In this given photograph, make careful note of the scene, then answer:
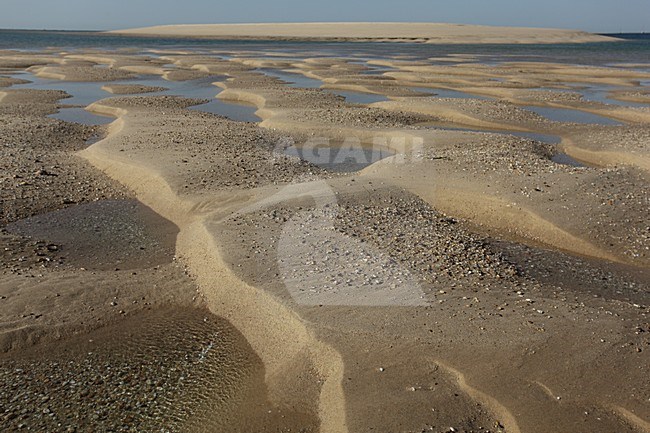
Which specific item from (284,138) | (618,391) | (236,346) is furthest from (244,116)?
(618,391)

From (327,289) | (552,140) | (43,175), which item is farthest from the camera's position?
(552,140)

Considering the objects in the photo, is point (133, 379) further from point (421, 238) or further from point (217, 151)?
point (217, 151)

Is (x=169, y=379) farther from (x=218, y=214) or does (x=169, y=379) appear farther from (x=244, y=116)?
(x=244, y=116)

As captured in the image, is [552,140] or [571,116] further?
[571,116]

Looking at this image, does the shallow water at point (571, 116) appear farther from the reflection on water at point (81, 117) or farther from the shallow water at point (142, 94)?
the reflection on water at point (81, 117)

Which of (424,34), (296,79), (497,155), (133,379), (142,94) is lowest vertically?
(133,379)

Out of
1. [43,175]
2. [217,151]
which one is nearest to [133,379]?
[43,175]

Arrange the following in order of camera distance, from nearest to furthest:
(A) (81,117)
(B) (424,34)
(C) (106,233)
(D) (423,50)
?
(C) (106,233) → (A) (81,117) → (D) (423,50) → (B) (424,34)
